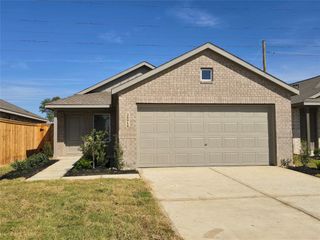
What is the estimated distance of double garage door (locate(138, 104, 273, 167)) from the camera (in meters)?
13.3

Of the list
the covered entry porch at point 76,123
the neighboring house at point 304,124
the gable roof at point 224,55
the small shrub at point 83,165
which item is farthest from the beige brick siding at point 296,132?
the small shrub at point 83,165

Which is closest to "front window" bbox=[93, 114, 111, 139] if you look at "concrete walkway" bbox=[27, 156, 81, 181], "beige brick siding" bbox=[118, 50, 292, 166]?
"concrete walkway" bbox=[27, 156, 81, 181]

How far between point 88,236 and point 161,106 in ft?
28.8

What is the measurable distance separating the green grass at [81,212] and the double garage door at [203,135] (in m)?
3.83

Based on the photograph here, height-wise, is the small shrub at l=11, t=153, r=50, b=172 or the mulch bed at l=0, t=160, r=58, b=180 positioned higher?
the small shrub at l=11, t=153, r=50, b=172

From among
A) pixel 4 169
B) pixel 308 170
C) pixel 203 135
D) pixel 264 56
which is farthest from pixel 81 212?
pixel 264 56

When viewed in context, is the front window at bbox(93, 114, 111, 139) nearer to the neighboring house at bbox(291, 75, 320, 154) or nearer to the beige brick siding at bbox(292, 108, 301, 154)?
the neighboring house at bbox(291, 75, 320, 154)

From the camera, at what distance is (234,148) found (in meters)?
13.6

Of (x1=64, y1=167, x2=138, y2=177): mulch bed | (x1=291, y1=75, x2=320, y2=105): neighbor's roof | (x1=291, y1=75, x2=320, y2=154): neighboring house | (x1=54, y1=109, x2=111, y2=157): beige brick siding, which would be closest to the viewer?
(x1=64, y1=167, x2=138, y2=177): mulch bed

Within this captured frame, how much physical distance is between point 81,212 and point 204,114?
825cm

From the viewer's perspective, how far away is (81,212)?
6.48 meters

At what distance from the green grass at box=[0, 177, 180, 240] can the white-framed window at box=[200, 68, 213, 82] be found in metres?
5.96

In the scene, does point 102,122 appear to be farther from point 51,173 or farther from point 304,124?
point 304,124

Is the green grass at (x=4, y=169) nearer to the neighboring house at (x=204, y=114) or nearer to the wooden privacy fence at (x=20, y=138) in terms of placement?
the wooden privacy fence at (x=20, y=138)
